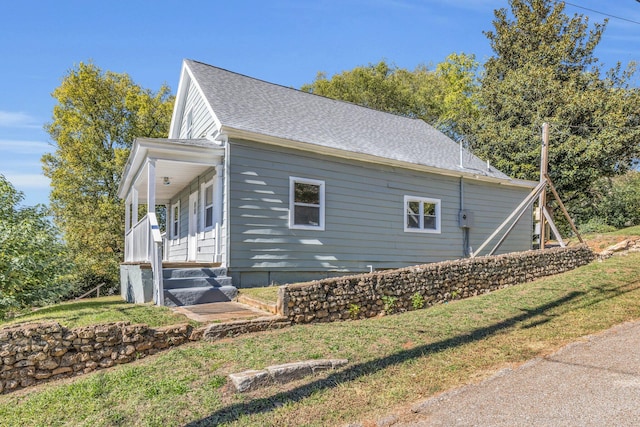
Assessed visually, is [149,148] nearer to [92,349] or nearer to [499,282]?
[92,349]

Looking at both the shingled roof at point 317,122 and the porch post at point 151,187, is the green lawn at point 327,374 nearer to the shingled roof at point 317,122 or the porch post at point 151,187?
the porch post at point 151,187

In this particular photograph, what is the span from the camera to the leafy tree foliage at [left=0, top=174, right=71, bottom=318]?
8461mm

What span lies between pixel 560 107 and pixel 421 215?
480 inches

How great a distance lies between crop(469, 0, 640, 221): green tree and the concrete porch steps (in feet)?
54.0

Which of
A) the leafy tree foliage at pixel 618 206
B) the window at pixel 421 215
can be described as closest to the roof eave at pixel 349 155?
the window at pixel 421 215

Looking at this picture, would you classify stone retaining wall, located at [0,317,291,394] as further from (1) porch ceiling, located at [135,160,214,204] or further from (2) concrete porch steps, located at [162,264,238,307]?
(1) porch ceiling, located at [135,160,214,204]

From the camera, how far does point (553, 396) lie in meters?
4.07

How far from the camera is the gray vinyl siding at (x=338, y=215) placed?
9539 millimetres

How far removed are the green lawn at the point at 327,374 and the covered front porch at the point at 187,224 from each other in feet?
9.43

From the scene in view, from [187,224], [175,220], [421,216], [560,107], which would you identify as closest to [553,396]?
[421,216]

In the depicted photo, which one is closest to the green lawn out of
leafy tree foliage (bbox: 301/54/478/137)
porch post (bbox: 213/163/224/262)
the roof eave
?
porch post (bbox: 213/163/224/262)

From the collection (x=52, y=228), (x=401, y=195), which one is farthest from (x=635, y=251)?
(x=52, y=228)

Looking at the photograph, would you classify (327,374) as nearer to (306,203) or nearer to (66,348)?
(66,348)

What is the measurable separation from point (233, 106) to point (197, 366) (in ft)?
24.1
